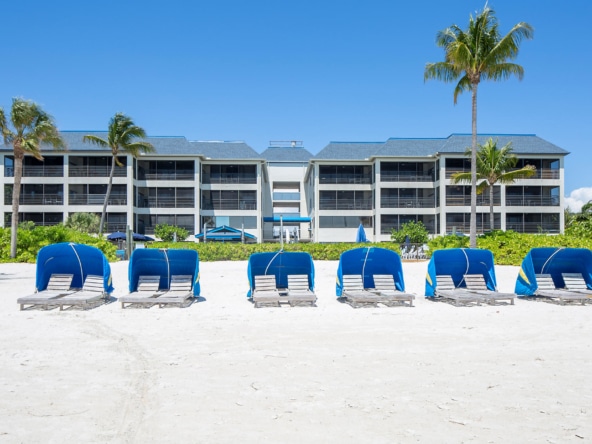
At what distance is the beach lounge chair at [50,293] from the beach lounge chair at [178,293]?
2.69 meters

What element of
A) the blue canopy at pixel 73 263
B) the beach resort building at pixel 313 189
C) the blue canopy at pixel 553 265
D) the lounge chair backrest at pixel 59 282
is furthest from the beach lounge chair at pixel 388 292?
the beach resort building at pixel 313 189

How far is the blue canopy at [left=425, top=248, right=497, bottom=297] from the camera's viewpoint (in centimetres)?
1397

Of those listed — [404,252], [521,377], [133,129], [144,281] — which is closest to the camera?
[521,377]

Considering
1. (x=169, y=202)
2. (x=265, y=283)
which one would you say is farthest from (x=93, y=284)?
(x=169, y=202)

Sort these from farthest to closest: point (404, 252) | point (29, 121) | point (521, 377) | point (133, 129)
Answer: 1. point (133, 129)
2. point (404, 252)
3. point (29, 121)
4. point (521, 377)

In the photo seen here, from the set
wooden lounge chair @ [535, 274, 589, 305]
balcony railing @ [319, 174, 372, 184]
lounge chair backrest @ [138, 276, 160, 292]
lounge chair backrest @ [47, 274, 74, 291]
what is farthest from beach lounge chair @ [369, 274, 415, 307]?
balcony railing @ [319, 174, 372, 184]

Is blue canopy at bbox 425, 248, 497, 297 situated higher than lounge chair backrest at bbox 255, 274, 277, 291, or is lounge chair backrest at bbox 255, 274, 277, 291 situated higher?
blue canopy at bbox 425, 248, 497, 297

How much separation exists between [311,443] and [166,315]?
755 cm

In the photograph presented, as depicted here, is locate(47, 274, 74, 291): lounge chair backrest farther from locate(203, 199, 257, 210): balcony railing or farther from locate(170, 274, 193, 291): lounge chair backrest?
locate(203, 199, 257, 210): balcony railing

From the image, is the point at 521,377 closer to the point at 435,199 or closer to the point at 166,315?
the point at 166,315

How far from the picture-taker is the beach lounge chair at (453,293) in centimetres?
1237

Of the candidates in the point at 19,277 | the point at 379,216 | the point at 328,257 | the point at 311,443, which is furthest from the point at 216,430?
the point at 379,216

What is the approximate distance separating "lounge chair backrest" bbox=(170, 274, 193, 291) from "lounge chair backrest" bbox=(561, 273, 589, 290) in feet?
36.3

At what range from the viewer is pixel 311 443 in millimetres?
4270
